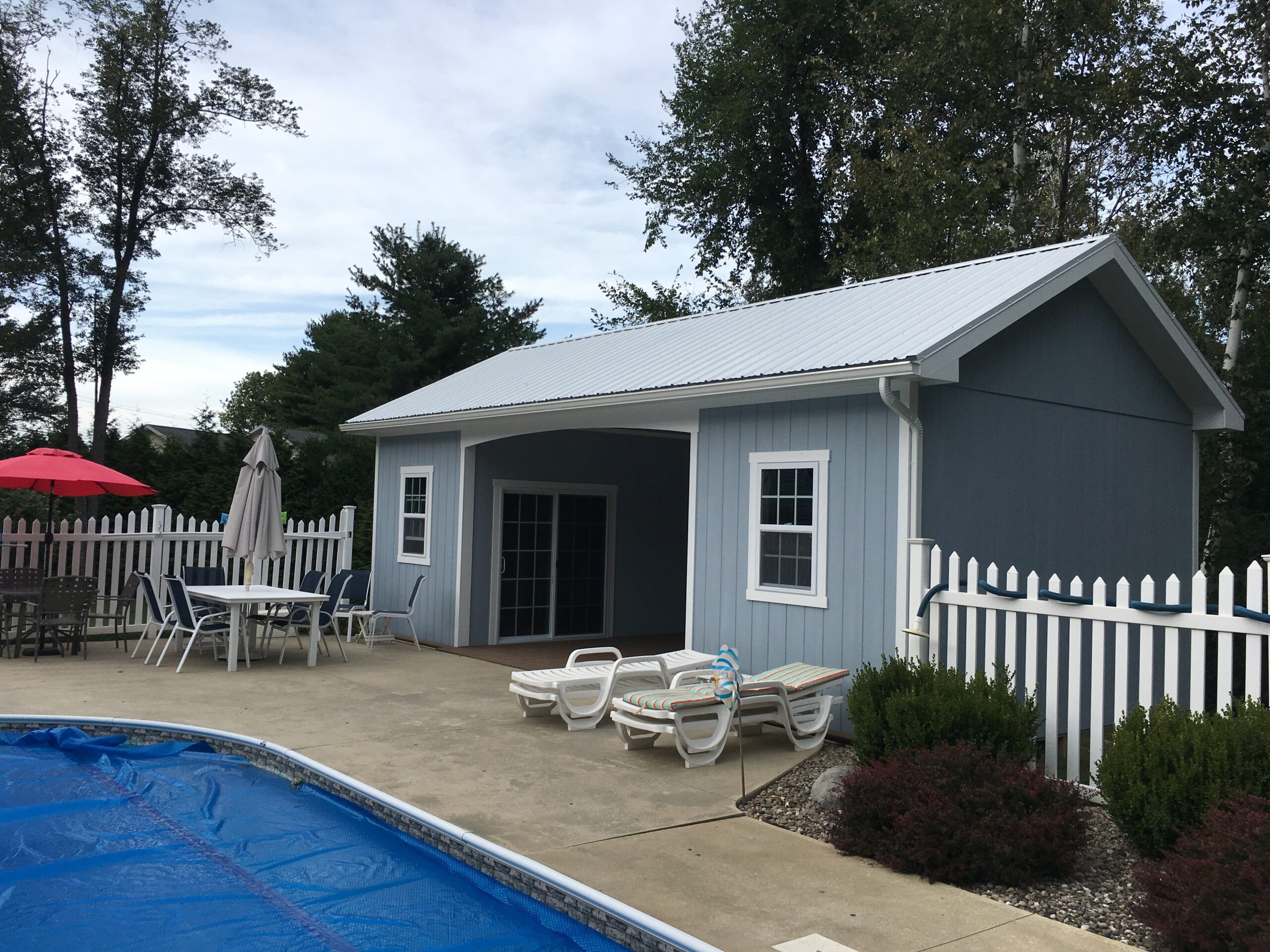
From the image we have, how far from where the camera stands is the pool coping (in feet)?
12.7

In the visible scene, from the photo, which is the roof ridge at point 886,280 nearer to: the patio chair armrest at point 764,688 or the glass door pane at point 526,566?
the glass door pane at point 526,566

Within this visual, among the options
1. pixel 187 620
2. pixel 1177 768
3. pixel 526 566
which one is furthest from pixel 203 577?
pixel 1177 768

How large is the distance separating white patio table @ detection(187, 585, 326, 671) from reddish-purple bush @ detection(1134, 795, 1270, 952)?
8219 mm

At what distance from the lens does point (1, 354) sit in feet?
69.4

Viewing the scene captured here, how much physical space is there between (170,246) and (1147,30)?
64.0 ft

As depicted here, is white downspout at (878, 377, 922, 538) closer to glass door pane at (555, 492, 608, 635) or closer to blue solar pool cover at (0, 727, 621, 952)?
blue solar pool cover at (0, 727, 621, 952)

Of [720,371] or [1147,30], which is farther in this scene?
[1147,30]

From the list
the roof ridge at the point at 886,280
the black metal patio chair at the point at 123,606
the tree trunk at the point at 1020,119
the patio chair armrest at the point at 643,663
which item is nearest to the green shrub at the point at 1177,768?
the patio chair armrest at the point at 643,663

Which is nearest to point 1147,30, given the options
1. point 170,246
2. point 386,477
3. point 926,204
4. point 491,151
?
point 926,204

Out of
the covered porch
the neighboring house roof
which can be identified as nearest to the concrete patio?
the covered porch

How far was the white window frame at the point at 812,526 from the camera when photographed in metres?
7.94

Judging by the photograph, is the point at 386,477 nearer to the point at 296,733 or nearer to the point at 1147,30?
the point at 296,733

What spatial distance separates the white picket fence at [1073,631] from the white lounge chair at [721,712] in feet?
2.62

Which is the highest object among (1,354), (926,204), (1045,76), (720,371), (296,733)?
(1045,76)
